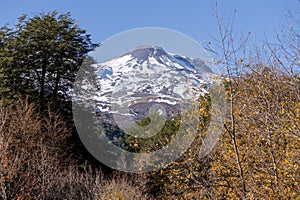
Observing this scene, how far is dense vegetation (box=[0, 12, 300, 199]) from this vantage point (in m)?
4.86

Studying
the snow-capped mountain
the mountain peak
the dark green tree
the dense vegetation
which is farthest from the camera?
the dark green tree

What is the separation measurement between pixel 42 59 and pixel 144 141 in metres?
11.7

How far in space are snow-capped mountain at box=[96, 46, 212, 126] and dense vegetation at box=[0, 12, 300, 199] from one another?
84cm

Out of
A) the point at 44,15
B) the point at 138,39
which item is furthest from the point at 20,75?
the point at 138,39

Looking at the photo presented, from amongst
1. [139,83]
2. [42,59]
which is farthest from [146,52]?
[42,59]

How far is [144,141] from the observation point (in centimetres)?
868

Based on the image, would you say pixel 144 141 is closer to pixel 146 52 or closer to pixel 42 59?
pixel 146 52

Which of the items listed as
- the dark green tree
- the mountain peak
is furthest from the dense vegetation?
the mountain peak

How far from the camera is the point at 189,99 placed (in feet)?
23.0

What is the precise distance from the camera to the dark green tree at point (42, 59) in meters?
17.7

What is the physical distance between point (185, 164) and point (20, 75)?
44.3 ft

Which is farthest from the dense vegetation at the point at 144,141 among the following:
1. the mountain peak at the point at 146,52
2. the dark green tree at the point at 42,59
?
the mountain peak at the point at 146,52

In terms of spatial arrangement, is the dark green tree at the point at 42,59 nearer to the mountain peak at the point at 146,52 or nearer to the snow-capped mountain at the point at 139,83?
the snow-capped mountain at the point at 139,83

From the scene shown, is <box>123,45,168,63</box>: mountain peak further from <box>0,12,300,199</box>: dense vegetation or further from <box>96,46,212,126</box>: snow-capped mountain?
<box>0,12,300,199</box>: dense vegetation
